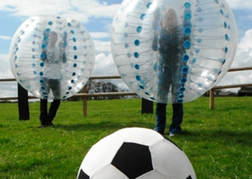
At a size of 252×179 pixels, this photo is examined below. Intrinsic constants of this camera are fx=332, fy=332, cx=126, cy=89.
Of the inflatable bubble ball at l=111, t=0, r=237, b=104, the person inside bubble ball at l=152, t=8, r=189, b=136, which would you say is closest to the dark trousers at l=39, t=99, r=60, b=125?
the inflatable bubble ball at l=111, t=0, r=237, b=104

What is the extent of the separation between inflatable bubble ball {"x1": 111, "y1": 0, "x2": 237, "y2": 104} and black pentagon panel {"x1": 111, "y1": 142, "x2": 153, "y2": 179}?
183 cm

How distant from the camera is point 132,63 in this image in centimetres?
400

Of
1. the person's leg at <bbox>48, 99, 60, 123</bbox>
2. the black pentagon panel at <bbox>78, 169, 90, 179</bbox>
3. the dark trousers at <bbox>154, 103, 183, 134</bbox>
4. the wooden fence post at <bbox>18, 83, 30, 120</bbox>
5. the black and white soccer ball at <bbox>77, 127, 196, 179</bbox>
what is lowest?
the wooden fence post at <bbox>18, 83, 30, 120</bbox>

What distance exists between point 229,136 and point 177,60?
1.96m

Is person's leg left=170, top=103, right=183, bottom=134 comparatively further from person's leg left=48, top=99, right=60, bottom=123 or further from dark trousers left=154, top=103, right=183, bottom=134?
person's leg left=48, top=99, right=60, bottom=123

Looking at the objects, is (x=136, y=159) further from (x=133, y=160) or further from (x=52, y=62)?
(x=52, y=62)

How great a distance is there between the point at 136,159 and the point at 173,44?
6.50 ft

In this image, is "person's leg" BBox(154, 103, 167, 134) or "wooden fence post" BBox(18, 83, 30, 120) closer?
"person's leg" BBox(154, 103, 167, 134)

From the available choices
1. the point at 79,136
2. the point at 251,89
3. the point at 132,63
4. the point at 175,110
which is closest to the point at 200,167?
the point at 132,63

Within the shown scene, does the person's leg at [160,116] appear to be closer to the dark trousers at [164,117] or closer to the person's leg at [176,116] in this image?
the dark trousers at [164,117]

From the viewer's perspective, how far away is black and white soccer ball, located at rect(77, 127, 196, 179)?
2045 mm

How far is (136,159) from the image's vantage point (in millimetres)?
2098

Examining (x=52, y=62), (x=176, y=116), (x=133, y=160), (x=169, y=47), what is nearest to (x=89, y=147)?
(x=176, y=116)

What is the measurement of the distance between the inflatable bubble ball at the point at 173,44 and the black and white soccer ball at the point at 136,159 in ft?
5.49
